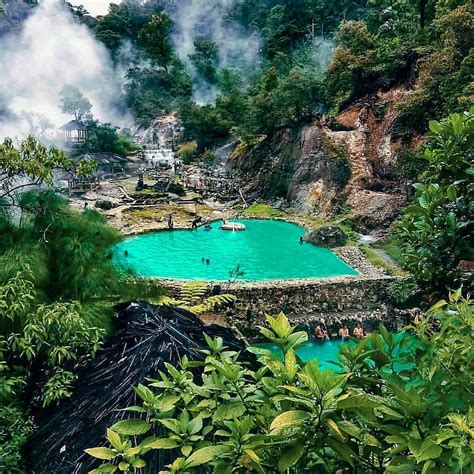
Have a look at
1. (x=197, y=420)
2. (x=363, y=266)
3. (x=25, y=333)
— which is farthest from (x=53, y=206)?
(x=363, y=266)

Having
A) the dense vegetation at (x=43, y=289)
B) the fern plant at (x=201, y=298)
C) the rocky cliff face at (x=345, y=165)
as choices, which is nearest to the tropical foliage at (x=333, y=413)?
the dense vegetation at (x=43, y=289)

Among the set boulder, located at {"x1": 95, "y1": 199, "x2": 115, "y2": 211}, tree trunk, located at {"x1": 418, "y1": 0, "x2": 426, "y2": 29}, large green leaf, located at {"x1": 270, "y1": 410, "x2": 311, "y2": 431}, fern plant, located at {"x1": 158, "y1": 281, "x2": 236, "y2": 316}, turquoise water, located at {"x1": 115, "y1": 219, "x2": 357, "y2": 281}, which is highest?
tree trunk, located at {"x1": 418, "y1": 0, "x2": 426, "y2": 29}

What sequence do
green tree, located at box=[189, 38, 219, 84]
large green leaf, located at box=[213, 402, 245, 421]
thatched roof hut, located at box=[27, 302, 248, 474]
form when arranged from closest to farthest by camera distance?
large green leaf, located at box=[213, 402, 245, 421] → thatched roof hut, located at box=[27, 302, 248, 474] → green tree, located at box=[189, 38, 219, 84]

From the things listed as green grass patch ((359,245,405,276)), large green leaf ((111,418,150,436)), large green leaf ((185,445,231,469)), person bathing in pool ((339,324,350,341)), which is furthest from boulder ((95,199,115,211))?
large green leaf ((185,445,231,469))

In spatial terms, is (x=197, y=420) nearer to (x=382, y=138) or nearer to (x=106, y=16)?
(x=382, y=138)

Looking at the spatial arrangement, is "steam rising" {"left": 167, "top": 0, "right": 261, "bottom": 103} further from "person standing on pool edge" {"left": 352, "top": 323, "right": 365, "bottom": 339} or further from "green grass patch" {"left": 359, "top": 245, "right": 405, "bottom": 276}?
"person standing on pool edge" {"left": 352, "top": 323, "right": 365, "bottom": 339}

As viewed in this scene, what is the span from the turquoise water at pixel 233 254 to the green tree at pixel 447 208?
9586mm

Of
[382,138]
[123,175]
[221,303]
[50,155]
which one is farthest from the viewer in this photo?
[123,175]

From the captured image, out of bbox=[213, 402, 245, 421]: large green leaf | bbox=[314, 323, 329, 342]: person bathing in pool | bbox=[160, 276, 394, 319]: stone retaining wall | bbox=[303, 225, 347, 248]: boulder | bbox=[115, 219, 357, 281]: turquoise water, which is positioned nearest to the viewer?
bbox=[213, 402, 245, 421]: large green leaf

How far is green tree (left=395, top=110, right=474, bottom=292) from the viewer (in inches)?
64.6

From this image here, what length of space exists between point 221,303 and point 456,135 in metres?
8.10

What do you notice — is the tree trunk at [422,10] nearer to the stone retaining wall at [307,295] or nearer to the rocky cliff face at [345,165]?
the rocky cliff face at [345,165]

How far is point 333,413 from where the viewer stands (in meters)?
1.23

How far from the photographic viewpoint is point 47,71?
37.7 m
